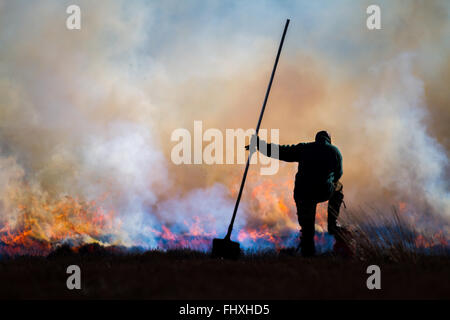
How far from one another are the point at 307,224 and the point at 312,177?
0.98 metres

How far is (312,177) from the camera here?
8.43m

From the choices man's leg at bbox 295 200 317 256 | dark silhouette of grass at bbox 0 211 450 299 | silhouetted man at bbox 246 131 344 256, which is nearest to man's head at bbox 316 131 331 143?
silhouetted man at bbox 246 131 344 256

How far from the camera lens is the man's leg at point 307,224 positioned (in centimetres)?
820

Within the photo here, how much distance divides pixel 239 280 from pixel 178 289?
71cm

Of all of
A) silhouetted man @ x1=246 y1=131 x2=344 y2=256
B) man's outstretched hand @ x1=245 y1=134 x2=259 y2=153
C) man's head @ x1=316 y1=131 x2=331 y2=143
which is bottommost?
silhouetted man @ x1=246 y1=131 x2=344 y2=256

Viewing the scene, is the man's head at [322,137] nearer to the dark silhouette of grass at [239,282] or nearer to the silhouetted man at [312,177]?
the silhouetted man at [312,177]

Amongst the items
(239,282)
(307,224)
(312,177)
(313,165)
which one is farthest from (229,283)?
(313,165)

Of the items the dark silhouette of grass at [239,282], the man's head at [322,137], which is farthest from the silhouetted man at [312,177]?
the dark silhouette of grass at [239,282]

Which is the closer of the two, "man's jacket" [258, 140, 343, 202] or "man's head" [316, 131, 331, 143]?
"man's jacket" [258, 140, 343, 202]

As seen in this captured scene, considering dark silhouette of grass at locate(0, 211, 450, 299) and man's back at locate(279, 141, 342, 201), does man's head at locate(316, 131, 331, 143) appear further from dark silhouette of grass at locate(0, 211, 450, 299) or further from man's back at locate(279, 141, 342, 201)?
dark silhouette of grass at locate(0, 211, 450, 299)

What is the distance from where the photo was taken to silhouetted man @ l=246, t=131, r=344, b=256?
27.2ft
